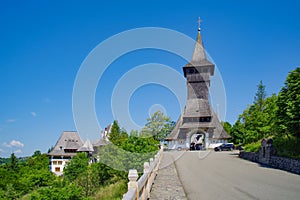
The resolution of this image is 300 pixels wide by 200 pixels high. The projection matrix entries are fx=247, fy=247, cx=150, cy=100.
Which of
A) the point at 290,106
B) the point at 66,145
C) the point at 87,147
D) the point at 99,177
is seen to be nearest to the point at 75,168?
the point at 87,147

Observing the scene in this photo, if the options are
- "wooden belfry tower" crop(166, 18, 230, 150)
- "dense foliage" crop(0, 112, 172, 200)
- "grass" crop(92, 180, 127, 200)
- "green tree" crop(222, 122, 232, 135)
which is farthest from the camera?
"green tree" crop(222, 122, 232, 135)

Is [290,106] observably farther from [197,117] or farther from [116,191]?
[197,117]

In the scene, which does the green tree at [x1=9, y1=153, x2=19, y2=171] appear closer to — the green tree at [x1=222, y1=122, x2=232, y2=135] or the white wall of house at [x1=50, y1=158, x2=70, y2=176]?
→ the white wall of house at [x1=50, y1=158, x2=70, y2=176]

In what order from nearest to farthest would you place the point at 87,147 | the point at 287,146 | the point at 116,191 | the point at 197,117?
the point at 287,146
the point at 116,191
the point at 197,117
the point at 87,147

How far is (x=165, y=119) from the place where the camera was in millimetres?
59781

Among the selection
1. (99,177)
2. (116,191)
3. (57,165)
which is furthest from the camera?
(57,165)

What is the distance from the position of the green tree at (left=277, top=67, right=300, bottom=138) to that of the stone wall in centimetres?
192

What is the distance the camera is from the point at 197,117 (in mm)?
39281

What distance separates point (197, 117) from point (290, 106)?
2431cm

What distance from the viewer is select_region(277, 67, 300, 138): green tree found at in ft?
48.3

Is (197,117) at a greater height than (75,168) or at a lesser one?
greater

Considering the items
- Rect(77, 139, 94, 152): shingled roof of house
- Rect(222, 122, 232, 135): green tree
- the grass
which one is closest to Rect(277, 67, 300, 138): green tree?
the grass

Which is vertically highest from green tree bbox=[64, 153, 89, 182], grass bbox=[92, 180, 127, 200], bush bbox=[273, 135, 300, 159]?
bush bbox=[273, 135, 300, 159]

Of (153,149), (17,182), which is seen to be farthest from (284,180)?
(17,182)
